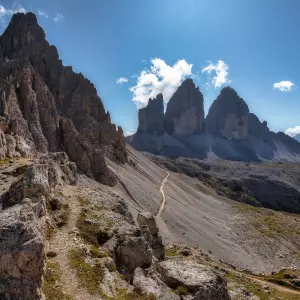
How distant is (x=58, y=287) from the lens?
58.0 ft

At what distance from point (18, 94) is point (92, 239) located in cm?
6407

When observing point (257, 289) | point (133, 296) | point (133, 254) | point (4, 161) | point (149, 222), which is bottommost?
point (257, 289)

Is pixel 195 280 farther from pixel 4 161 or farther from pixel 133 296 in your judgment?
pixel 4 161

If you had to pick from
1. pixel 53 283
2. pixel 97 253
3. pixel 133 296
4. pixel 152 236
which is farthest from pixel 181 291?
pixel 152 236

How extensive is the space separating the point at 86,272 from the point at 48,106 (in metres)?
73.7

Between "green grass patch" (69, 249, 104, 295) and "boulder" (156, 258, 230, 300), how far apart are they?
203 inches

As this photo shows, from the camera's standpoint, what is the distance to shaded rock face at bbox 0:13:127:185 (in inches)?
2889

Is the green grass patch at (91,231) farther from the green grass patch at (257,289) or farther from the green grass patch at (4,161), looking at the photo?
the green grass patch at (4,161)

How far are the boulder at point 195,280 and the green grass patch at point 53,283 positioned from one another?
24.5ft

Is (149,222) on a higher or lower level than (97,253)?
higher

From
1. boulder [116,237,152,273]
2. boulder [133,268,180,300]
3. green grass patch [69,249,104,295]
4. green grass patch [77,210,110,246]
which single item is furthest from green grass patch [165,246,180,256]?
green grass patch [69,249,104,295]

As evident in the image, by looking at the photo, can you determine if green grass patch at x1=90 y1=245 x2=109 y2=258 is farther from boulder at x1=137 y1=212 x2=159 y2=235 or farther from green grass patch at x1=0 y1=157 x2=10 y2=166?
green grass patch at x1=0 y1=157 x2=10 y2=166

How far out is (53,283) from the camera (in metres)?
17.9

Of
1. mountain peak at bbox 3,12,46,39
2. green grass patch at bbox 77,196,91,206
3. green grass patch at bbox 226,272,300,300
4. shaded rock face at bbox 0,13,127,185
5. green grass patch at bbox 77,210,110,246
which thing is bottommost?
green grass patch at bbox 226,272,300,300
